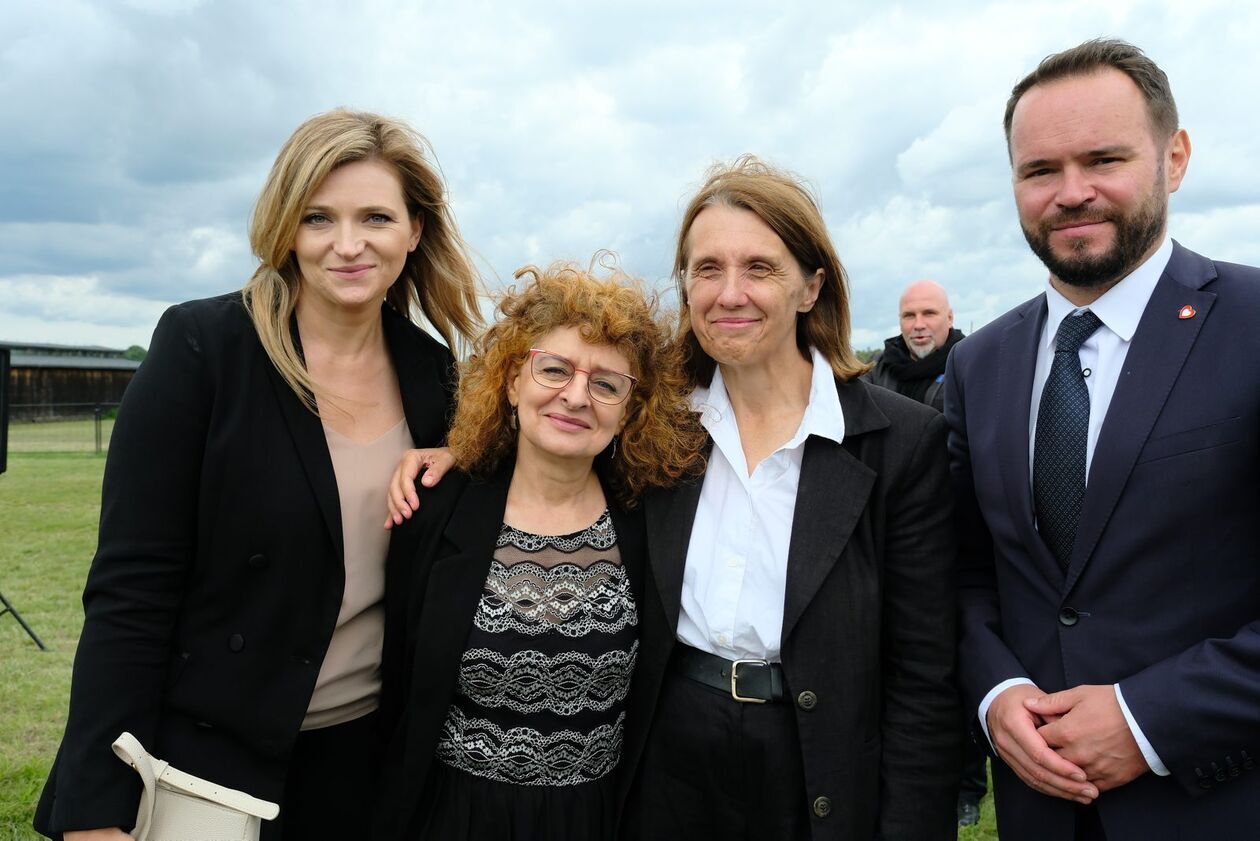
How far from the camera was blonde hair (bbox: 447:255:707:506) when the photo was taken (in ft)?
8.35

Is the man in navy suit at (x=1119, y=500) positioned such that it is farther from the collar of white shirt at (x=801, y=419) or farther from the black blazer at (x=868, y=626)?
the collar of white shirt at (x=801, y=419)

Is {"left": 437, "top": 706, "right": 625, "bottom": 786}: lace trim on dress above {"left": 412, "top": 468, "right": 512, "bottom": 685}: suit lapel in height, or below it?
below

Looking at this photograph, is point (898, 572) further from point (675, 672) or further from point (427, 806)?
point (427, 806)

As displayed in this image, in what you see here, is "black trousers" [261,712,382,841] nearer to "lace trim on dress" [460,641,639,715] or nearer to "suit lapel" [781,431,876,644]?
"lace trim on dress" [460,641,639,715]

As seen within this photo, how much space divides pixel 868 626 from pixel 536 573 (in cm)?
93

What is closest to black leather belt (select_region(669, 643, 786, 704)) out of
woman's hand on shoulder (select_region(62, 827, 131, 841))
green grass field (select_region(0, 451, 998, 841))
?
woman's hand on shoulder (select_region(62, 827, 131, 841))

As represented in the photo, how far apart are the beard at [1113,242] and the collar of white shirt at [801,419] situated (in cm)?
69

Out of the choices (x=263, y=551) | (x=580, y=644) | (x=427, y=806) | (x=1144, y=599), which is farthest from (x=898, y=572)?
(x=263, y=551)

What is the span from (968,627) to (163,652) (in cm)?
217

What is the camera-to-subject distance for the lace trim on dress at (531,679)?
7.70 ft

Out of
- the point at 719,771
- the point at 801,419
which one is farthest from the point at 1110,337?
the point at 719,771

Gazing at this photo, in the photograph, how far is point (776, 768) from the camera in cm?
229

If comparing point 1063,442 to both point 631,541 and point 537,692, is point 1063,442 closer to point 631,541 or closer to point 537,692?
point 631,541

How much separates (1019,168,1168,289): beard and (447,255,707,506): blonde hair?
1091mm
